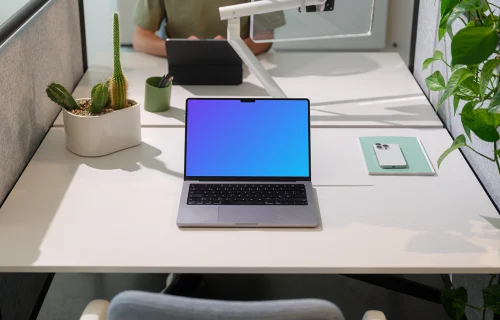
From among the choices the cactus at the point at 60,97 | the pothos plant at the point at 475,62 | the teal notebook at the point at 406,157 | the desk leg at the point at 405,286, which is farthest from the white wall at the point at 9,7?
the desk leg at the point at 405,286

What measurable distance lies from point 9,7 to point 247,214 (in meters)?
0.85

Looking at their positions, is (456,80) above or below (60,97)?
above

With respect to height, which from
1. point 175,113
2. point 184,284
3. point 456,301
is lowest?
point 184,284

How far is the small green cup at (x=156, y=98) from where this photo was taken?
1806 mm

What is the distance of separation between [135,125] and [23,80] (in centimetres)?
26

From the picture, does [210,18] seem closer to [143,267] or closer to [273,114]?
[273,114]

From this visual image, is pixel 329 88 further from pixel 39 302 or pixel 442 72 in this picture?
pixel 39 302

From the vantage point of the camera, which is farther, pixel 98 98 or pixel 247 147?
pixel 98 98

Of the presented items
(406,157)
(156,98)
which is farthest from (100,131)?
(406,157)

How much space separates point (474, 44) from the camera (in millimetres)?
1119

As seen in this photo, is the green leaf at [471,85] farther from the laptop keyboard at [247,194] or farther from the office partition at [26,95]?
the office partition at [26,95]

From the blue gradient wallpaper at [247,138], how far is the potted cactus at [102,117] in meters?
0.22

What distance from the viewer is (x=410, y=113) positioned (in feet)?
6.04

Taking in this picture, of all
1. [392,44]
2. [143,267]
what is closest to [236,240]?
[143,267]
